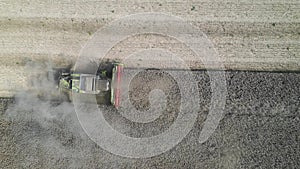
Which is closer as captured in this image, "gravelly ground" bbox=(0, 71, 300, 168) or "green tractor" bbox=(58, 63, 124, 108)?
"gravelly ground" bbox=(0, 71, 300, 168)

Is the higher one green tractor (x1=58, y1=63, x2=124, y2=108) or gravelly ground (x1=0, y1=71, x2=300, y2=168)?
green tractor (x1=58, y1=63, x2=124, y2=108)

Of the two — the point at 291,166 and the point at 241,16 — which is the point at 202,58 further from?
the point at 291,166

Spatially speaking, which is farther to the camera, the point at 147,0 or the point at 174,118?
the point at 147,0

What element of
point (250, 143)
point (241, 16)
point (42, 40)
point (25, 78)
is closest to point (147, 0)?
point (241, 16)

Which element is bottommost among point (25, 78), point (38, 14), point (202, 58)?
point (25, 78)
